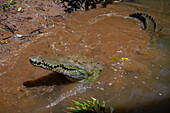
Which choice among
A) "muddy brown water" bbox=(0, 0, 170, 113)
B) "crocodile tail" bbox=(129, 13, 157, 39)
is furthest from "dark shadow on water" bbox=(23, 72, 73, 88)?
"crocodile tail" bbox=(129, 13, 157, 39)

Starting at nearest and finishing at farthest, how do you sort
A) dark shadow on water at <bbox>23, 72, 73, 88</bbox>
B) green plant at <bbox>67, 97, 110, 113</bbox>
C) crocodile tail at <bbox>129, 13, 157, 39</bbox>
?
green plant at <bbox>67, 97, 110, 113</bbox>
dark shadow on water at <bbox>23, 72, 73, 88</bbox>
crocodile tail at <bbox>129, 13, 157, 39</bbox>

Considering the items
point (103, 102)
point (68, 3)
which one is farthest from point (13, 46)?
point (68, 3)

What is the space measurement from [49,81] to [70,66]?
0.60 metres

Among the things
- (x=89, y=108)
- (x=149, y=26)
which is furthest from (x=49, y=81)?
(x=149, y=26)

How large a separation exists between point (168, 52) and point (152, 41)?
27.3 inches

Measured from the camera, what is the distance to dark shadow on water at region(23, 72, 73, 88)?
249 cm

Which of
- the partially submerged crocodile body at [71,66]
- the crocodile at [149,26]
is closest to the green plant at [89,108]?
the partially submerged crocodile body at [71,66]

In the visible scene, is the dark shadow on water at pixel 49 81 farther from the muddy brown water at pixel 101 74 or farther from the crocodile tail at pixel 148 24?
the crocodile tail at pixel 148 24

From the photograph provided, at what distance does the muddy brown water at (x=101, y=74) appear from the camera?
2205 millimetres

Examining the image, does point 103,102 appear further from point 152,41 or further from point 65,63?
point 152,41

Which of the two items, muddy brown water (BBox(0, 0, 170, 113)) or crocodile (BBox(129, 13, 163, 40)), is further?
crocodile (BBox(129, 13, 163, 40))

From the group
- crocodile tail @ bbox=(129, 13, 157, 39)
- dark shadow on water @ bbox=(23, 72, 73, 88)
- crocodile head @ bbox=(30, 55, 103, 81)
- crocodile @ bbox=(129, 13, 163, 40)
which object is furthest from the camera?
crocodile tail @ bbox=(129, 13, 157, 39)

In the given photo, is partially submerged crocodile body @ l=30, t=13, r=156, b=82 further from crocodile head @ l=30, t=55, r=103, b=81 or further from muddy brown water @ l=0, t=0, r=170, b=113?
muddy brown water @ l=0, t=0, r=170, b=113

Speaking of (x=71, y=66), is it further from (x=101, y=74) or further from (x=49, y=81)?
(x=101, y=74)
